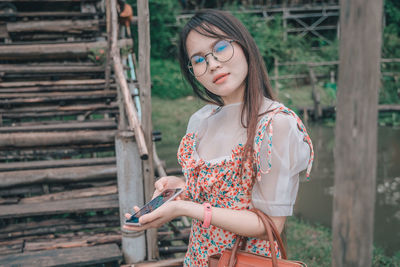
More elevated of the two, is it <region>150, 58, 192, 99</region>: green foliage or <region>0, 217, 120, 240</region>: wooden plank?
<region>150, 58, 192, 99</region>: green foliage

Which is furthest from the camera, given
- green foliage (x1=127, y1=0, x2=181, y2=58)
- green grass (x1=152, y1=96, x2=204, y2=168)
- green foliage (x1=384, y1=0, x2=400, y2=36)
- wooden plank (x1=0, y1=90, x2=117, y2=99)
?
green foliage (x1=384, y1=0, x2=400, y2=36)

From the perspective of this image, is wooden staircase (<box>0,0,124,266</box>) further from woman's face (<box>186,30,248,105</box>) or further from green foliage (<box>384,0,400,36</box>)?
green foliage (<box>384,0,400,36</box>)

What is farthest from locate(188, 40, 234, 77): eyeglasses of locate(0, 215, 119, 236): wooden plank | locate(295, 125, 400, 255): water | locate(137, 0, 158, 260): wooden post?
locate(295, 125, 400, 255): water

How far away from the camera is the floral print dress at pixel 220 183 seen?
56.4 inches

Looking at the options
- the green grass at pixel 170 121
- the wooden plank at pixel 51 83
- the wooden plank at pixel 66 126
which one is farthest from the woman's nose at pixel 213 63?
the green grass at pixel 170 121

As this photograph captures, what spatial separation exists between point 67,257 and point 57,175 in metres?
1.25

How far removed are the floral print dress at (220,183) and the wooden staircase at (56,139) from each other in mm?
1396

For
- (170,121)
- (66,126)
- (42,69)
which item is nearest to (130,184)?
(66,126)

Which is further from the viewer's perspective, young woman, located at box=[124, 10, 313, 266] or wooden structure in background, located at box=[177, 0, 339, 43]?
wooden structure in background, located at box=[177, 0, 339, 43]

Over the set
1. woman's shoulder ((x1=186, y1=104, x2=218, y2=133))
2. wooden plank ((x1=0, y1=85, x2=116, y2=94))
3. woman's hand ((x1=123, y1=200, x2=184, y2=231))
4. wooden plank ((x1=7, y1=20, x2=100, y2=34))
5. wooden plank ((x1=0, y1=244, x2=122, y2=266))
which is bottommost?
wooden plank ((x1=0, y1=244, x2=122, y2=266))

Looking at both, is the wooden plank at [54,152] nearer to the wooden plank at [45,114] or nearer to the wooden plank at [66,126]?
the wooden plank at [66,126]

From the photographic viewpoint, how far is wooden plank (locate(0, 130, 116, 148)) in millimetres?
3873

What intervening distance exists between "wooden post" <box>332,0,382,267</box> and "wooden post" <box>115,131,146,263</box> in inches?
78.7

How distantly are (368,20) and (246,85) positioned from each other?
76cm
